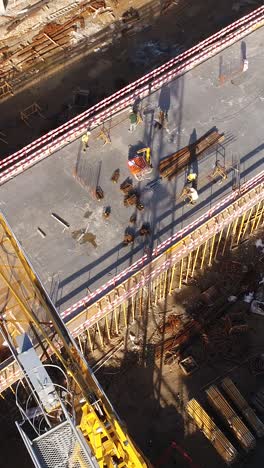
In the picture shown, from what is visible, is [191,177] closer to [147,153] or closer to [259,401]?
[147,153]

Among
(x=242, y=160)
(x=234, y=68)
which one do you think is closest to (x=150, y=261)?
(x=242, y=160)

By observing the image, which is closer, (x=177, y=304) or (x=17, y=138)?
(x=177, y=304)

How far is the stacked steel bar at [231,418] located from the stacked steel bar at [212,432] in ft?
1.79

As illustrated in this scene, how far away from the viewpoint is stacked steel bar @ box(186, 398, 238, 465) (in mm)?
24219

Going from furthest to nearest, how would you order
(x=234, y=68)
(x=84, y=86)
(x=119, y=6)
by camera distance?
(x=119, y=6), (x=84, y=86), (x=234, y=68)

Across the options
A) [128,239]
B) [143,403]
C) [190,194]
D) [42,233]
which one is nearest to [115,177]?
[128,239]

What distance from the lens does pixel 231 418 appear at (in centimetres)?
2475

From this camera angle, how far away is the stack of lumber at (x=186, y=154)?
28188 mm

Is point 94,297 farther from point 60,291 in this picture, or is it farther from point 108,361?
point 108,361

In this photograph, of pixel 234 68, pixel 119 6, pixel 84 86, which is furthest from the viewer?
pixel 119 6

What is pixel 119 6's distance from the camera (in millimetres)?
40750

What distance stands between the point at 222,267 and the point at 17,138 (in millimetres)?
14597

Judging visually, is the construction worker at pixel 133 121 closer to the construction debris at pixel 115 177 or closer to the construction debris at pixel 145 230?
the construction debris at pixel 115 177

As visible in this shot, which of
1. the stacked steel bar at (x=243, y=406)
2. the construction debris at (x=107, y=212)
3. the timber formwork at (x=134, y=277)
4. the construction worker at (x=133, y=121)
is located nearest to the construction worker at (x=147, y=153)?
the construction worker at (x=133, y=121)
